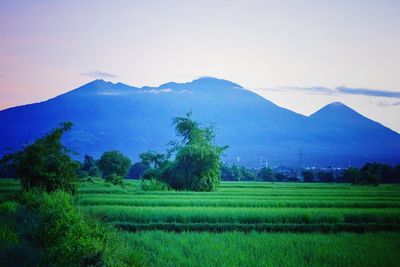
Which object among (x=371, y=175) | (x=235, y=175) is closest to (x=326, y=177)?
(x=235, y=175)

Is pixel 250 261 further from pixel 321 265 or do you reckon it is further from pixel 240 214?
pixel 240 214

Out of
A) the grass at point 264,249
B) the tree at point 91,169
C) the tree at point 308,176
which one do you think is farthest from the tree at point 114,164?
the grass at point 264,249

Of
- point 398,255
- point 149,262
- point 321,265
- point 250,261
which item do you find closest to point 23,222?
point 149,262

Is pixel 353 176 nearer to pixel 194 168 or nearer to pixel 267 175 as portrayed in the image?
pixel 267 175

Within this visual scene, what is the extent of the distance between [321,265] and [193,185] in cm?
3103

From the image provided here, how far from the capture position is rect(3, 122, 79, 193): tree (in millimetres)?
25094

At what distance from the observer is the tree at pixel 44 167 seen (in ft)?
82.3

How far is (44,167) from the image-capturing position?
2528 cm

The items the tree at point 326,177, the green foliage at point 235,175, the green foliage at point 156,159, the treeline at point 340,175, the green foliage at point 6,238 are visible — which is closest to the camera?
the green foliage at point 6,238

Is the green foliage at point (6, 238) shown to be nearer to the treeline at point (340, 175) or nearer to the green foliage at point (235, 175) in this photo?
the treeline at point (340, 175)

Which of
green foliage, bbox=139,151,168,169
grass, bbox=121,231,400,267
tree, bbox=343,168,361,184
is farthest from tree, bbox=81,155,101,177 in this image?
grass, bbox=121,231,400,267

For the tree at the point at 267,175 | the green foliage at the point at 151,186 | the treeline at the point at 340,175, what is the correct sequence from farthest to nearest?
the tree at the point at 267,175
the treeline at the point at 340,175
the green foliage at the point at 151,186

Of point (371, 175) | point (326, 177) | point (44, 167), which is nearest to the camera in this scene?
point (44, 167)

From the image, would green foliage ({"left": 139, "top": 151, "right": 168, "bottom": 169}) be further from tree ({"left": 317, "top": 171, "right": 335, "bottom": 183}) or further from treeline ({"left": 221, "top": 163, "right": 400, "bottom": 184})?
tree ({"left": 317, "top": 171, "right": 335, "bottom": 183})
